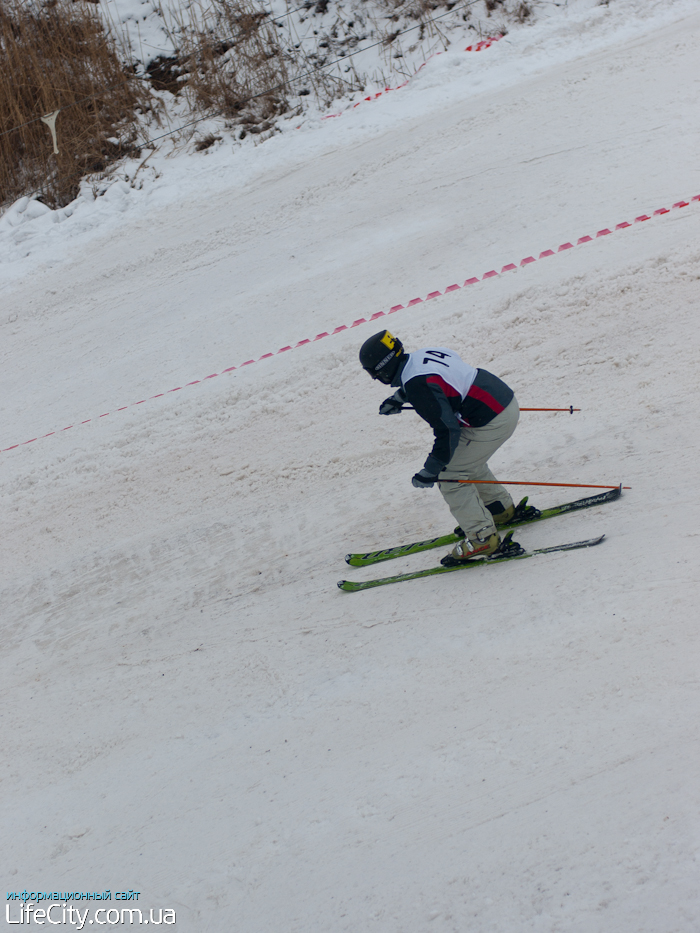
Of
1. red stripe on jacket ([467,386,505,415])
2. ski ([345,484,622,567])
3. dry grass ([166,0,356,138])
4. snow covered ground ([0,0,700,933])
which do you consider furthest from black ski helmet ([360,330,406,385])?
dry grass ([166,0,356,138])

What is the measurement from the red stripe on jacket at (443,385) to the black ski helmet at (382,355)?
223 mm

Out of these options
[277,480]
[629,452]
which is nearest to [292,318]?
[277,480]

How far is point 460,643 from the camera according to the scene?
13.9 feet

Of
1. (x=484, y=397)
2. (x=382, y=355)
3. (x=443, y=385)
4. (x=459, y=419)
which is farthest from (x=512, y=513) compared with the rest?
(x=382, y=355)

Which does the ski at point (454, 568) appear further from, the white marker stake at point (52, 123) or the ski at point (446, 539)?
the white marker stake at point (52, 123)

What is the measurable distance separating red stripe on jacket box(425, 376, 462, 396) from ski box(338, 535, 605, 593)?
1.28 metres

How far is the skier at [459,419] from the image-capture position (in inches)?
156

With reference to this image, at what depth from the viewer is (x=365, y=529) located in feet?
17.8

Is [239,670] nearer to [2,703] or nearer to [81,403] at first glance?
[2,703]

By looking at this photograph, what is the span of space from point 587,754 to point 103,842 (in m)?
2.92

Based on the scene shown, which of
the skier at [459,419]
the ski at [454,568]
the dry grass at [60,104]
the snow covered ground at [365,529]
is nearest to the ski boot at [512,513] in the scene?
the skier at [459,419]

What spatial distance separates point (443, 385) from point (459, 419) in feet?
1.27

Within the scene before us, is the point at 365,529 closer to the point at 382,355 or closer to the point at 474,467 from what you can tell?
the point at 474,467

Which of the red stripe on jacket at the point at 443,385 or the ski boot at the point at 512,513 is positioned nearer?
the red stripe on jacket at the point at 443,385
